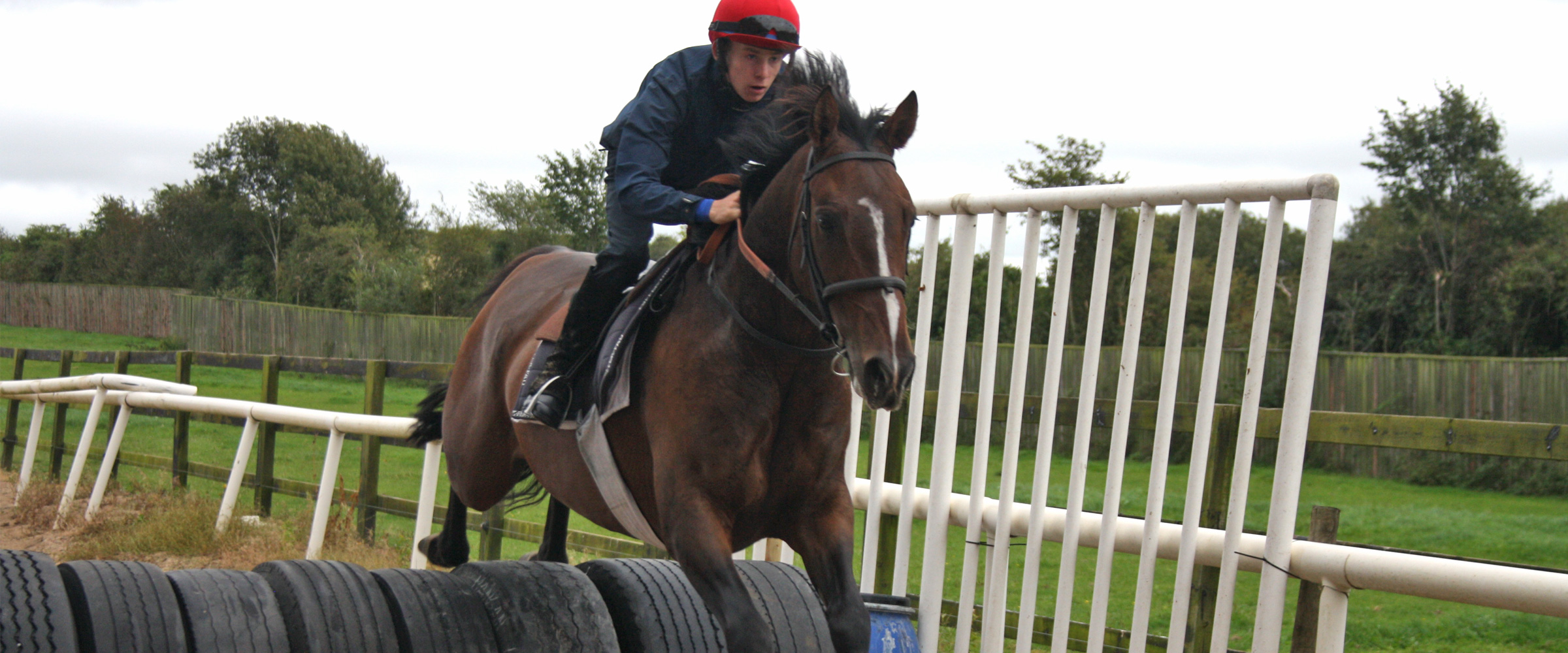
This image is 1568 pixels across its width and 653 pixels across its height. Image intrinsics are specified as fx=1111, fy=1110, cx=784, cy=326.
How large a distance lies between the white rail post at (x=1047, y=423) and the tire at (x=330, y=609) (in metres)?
1.92

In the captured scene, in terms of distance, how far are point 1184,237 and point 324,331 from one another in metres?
27.1

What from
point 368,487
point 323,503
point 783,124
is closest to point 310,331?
point 368,487

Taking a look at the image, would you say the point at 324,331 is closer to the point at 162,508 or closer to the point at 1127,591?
the point at 162,508

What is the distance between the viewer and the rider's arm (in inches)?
121

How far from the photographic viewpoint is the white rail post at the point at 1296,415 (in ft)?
9.36

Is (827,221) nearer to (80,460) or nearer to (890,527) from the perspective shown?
(890,527)

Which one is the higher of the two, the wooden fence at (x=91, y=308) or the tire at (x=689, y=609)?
the tire at (x=689, y=609)

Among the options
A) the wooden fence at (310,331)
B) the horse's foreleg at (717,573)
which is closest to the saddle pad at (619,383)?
the horse's foreleg at (717,573)

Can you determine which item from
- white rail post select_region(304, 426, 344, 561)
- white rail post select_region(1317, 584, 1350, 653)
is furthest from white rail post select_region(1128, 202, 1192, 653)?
white rail post select_region(304, 426, 344, 561)

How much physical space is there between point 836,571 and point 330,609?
1.51 metres

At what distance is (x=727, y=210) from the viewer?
117 inches

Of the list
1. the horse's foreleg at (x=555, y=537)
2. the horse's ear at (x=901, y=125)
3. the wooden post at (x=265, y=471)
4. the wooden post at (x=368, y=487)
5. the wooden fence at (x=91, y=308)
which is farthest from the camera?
the wooden fence at (x=91, y=308)

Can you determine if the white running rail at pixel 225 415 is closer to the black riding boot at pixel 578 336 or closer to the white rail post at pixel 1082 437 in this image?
the black riding boot at pixel 578 336

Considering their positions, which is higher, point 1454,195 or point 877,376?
point 1454,195
